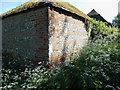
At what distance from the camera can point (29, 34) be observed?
→ 7.49 meters

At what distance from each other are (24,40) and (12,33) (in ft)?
3.39

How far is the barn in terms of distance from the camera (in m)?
6.93

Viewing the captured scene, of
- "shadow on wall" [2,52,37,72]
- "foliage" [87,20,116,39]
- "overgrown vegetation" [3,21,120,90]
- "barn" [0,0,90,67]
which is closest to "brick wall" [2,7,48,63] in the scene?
"barn" [0,0,90,67]

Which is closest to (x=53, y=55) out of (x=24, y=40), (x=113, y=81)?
(x=24, y=40)

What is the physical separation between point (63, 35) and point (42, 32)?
1.10m

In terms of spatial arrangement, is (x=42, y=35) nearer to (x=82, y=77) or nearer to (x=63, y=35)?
(x=63, y=35)

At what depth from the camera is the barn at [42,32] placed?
22.7 ft

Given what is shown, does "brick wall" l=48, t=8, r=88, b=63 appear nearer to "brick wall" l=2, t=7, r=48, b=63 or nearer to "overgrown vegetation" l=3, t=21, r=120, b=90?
"brick wall" l=2, t=7, r=48, b=63

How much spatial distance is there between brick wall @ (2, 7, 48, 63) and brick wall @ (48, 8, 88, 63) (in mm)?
250

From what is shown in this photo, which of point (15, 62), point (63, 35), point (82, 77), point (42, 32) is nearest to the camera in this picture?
point (82, 77)

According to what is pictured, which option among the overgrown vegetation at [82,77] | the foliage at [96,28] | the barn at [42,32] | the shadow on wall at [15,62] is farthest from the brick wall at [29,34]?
the foliage at [96,28]

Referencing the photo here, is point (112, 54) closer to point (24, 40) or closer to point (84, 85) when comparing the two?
point (84, 85)

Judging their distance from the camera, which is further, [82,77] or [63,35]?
[63,35]

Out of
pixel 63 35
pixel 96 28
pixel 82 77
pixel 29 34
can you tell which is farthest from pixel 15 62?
pixel 96 28
